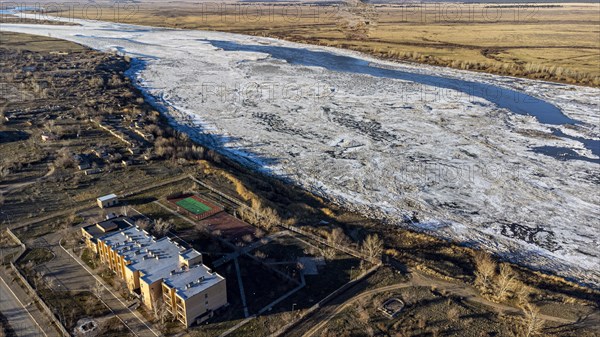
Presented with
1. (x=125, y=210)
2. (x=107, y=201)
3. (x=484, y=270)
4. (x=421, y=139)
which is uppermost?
Result: (x=421, y=139)

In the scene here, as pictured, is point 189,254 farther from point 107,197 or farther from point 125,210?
point 107,197

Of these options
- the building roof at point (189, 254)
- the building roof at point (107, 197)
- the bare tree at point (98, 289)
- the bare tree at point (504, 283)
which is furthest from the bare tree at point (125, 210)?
the bare tree at point (504, 283)

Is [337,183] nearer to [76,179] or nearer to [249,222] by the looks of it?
[249,222]

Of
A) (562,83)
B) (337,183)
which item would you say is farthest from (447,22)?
(337,183)

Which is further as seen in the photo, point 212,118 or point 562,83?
point 562,83

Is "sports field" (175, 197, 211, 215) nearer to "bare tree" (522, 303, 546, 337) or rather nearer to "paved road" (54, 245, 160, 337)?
"paved road" (54, 245, 160, 337)

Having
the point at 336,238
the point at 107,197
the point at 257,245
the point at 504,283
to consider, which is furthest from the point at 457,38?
the point at 107,197

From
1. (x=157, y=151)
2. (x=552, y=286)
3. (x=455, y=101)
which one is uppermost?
(x=455, y=101)
